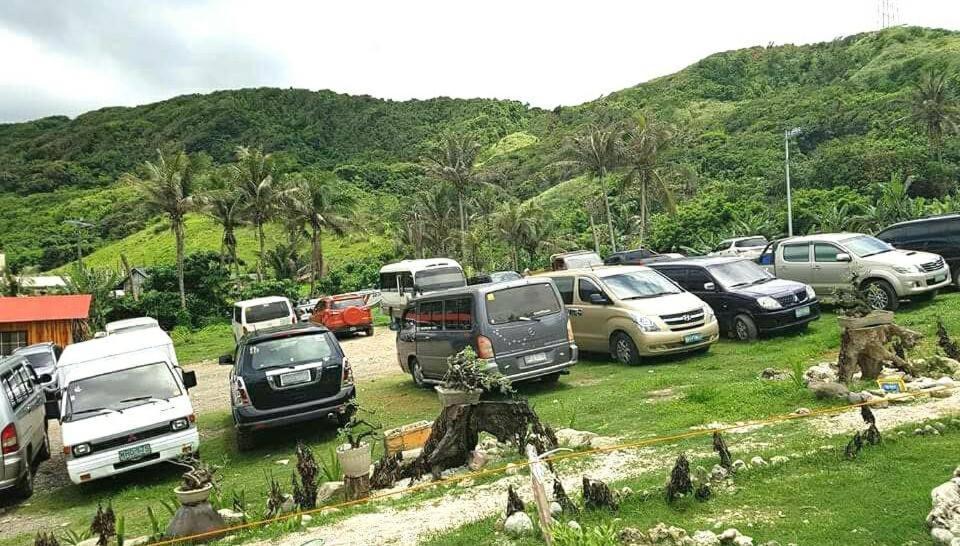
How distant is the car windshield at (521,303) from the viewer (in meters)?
10.7

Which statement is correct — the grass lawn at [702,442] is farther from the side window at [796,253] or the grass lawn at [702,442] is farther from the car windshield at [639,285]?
the side window at [796,253]

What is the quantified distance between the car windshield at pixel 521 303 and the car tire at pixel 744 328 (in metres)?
4.45

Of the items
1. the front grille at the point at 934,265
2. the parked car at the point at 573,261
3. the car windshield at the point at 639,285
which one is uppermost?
the parked car at the point at 573,261

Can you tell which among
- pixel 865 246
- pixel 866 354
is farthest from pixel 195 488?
pixel 865 246

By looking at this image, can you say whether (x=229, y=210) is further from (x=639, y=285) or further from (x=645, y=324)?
(x=645, y=324)

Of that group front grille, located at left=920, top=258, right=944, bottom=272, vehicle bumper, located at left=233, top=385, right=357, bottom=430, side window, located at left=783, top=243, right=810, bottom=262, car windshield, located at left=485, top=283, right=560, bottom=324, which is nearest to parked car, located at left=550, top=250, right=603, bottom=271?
side window, located at left=783, top=243, right=810, bottom=262

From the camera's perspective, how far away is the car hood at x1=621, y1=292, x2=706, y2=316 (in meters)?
12.2

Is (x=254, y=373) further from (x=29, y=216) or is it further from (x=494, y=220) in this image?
(x=29, y=216)

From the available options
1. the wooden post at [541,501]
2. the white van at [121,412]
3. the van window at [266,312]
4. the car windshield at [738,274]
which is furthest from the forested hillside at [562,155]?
the wooden post at [541,501]

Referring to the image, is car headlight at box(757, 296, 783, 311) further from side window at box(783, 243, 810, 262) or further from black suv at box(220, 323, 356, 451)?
black suv at box(220, 323, 356, 451)

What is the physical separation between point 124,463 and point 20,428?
5.50 feet

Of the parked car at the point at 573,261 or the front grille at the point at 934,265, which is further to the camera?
the parked car at the point at 573,261

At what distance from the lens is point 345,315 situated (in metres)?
25.7

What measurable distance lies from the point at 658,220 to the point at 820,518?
58981 mm
